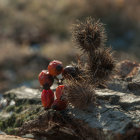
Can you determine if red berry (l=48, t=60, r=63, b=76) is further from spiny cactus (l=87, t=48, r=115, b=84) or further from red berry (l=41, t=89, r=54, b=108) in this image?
spiny cactus (l=87, t=48, r=115, b=84)

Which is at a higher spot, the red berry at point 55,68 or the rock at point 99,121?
the red berry at point 55,68

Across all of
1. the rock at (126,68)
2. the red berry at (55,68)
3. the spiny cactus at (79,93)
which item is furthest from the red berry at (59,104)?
the rock at (126,68)

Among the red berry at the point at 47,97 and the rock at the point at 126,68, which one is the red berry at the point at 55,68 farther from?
the rock at the point at 126,68

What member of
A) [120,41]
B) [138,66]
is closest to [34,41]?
[120,41]

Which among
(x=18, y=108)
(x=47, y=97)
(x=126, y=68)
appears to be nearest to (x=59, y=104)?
(x=47, y=97)

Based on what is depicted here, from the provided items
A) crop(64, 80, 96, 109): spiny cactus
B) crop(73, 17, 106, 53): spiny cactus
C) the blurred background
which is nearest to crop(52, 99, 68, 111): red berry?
crop(64, 80, 96, 109): spiny cactus

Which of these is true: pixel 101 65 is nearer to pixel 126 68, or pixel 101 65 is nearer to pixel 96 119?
pixel 96 119
